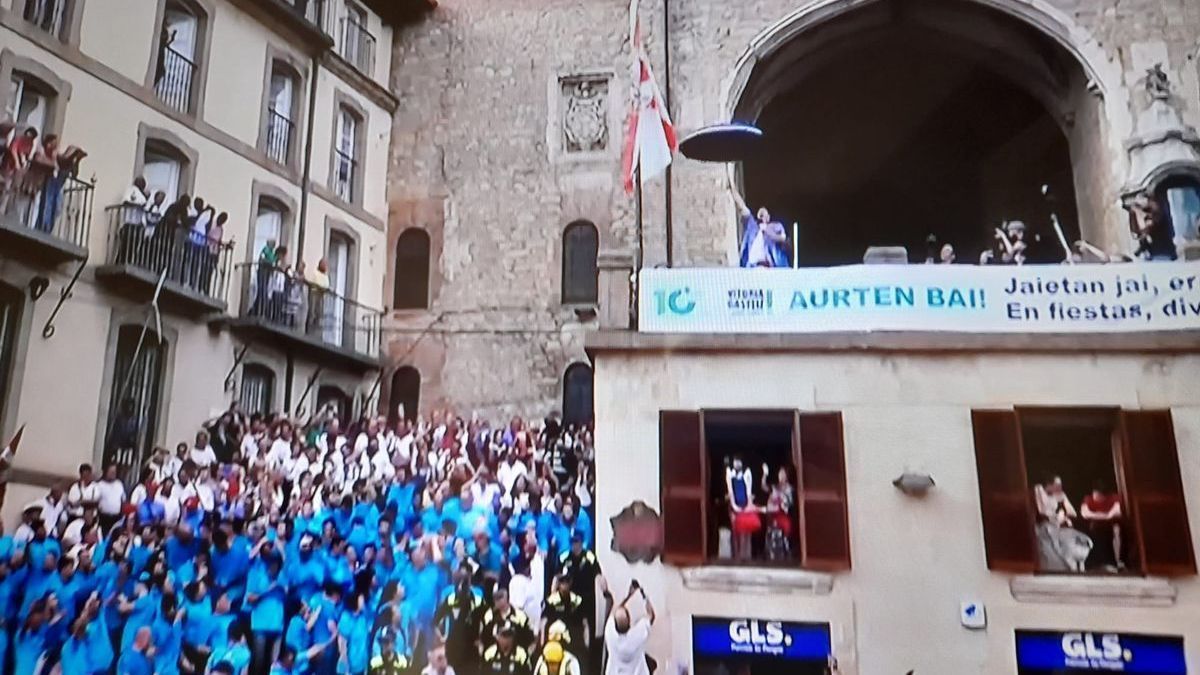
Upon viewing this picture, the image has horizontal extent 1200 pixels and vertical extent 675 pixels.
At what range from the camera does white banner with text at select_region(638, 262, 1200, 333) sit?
6.53 metres

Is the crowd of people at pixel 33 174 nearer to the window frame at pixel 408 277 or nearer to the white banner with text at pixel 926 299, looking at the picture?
the window frame at pixel 408 277

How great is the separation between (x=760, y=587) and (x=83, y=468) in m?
4.03

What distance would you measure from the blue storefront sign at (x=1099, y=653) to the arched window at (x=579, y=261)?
4627 millimetres

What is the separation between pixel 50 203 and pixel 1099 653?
6618 mm

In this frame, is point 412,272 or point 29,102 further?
point 412,272

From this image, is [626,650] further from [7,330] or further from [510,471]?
[7,330]

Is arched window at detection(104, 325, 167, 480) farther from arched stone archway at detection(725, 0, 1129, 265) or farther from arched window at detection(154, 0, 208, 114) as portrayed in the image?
arched stone archway at detection(725, 0, 1129, 265)

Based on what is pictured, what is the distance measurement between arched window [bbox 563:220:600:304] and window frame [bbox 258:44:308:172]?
2548mm

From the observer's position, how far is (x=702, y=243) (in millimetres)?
9234

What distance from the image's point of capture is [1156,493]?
20.4 ft

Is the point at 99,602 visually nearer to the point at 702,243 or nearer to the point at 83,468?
the point at 83,468

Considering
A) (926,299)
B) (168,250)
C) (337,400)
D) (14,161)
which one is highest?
(14,161)

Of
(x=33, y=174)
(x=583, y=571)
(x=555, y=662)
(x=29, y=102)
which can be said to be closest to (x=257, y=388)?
(x=33, y=174)

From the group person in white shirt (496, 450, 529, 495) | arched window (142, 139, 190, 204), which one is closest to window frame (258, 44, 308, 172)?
arched window (142, 139, 190, 204)
